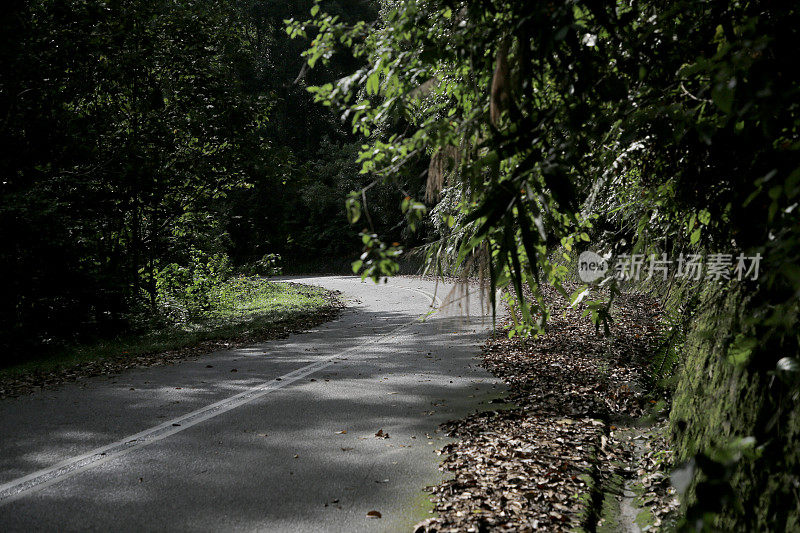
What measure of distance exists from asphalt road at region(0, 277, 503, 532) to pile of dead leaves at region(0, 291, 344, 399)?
1.73ft

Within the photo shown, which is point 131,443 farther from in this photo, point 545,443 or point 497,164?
Result: point 497,164

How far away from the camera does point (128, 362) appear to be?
1142 cm

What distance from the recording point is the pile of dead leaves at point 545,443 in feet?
14.0

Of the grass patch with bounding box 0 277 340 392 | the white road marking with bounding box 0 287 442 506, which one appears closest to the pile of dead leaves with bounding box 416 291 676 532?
the white road marking with bounding box 0 287 442 506

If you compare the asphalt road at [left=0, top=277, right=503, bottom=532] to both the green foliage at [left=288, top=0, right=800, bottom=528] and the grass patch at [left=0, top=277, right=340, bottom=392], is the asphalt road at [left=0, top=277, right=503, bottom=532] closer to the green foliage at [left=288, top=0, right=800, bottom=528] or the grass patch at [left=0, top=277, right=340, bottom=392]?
the green foliage at [left=288, top=0, right=800, bottom=528]

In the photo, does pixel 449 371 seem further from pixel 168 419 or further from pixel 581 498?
pixel 581 498

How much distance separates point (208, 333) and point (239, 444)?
9.88 meters

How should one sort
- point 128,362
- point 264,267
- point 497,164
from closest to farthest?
point 497,164
point 128,362
point 264,267

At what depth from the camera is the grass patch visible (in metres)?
11.7

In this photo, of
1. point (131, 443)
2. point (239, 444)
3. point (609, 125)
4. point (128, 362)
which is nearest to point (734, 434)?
point (609, 125)

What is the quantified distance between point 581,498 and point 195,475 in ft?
10.7

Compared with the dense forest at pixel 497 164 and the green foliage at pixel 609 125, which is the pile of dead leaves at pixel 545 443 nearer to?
the dense forest at pixel 497 164

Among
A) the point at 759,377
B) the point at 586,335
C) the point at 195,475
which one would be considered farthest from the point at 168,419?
the point at 586,335

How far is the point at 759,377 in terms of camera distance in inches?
124
